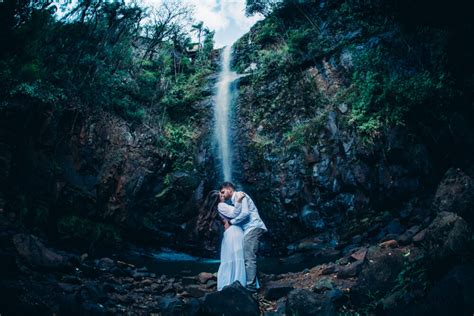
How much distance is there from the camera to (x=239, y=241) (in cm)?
586

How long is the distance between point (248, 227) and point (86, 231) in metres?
7.57

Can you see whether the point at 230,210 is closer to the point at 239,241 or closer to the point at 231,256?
the point at 239,241

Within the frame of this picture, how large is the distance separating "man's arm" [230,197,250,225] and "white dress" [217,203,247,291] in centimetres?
9

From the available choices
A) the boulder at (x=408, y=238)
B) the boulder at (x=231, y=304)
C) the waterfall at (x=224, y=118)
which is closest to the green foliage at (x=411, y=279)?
the boulder at (x=231, y=304)

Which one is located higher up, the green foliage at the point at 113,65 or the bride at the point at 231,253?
the green foliage at the point at 113,65

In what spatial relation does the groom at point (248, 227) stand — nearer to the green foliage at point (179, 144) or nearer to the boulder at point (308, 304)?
the boulder at point (308, 304)

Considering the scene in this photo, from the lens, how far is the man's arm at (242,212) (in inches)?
233

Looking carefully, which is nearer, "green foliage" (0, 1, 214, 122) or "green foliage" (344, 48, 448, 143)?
"green foliage" (344, 48, 448, 143)

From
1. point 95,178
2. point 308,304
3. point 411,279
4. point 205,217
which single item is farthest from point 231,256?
point 95,178

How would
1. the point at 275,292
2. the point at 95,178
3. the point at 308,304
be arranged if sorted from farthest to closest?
the point at 95,178 < the point at 275,292 < the point at 308,304

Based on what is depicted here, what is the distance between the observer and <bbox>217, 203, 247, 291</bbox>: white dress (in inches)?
224

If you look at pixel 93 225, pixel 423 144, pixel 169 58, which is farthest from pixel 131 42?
pixel 423 144

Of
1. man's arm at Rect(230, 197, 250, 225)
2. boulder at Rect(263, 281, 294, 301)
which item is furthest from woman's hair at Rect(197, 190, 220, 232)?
boulder at Rect(263, 281, 294, 301)

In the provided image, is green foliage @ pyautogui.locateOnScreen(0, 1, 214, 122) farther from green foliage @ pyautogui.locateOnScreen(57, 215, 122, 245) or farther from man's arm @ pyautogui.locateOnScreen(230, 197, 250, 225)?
man's arm @ pyautogui.locateOnScreen(230, 197, 250, 225)
